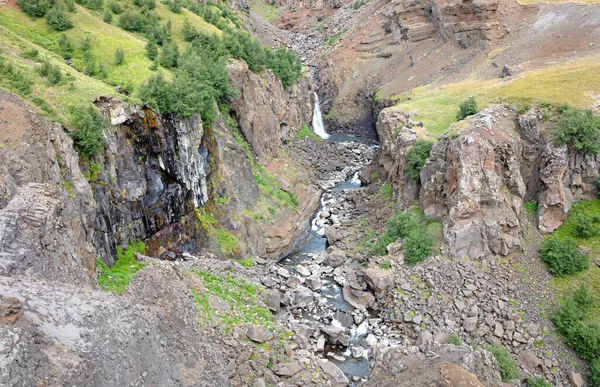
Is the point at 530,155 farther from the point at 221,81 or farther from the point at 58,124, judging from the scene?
the point at 58,124

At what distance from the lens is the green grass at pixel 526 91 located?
103 ft

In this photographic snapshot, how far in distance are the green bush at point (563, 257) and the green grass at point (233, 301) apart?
17.5 meters

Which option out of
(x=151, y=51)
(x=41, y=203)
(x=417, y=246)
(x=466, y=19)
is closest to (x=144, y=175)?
(x=41, y=203)

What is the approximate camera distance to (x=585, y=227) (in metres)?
26.1

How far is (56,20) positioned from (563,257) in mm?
37138

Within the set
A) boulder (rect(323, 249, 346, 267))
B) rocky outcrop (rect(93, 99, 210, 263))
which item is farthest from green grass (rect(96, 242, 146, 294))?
boulder (rect(323, 249, 346, 267))

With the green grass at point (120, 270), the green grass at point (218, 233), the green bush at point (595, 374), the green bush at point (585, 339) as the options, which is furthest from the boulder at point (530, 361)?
the green grass at point (120, 270)

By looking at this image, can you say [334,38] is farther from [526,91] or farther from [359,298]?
[359,298]

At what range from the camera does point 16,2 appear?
30078 mm

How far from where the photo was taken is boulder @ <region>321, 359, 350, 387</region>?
1945 cm

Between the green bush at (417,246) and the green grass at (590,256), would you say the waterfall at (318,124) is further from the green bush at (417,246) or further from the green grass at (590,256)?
the green grass at (590,256)

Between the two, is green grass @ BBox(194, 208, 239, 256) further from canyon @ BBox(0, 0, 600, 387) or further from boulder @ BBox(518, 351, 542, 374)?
boulder @ BBox(518, 351, 542, 374)

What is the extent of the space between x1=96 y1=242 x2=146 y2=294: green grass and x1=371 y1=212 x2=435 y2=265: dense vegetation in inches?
649

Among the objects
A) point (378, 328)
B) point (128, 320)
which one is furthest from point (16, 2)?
point (378, 328)
